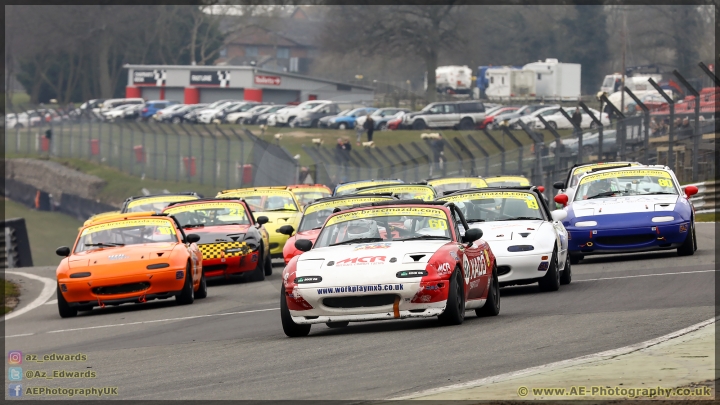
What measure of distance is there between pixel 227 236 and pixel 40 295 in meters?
3.92

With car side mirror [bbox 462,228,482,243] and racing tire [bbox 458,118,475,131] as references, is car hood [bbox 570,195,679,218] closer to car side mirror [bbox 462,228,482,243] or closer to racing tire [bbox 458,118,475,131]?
car side mirror [bbox 462,228,482,243]

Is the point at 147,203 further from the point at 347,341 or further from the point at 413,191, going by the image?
the point at 347,341

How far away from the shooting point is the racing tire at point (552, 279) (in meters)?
16.2

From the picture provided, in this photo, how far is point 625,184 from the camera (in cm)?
2088

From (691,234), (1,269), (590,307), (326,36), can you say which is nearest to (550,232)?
(590,307)

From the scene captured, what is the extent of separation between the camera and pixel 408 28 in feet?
310

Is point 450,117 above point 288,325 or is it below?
above

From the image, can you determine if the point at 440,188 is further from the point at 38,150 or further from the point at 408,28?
the point at 408,28

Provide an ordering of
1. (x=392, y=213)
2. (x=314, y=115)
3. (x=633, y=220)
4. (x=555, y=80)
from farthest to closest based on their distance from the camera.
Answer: (x=555, y=80) < (x=314, y=115) < (x=633, y=220) < (x=392, y=213)

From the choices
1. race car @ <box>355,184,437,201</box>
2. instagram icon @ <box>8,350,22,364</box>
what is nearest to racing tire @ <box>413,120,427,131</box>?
race car @ <box>355,184,437,201</box>

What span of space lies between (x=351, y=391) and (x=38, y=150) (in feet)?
205

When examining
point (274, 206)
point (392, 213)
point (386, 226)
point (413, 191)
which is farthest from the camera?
point (274, 206)

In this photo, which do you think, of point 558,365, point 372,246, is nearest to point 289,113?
point 372,246

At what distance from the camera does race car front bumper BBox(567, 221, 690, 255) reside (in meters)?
19.5
